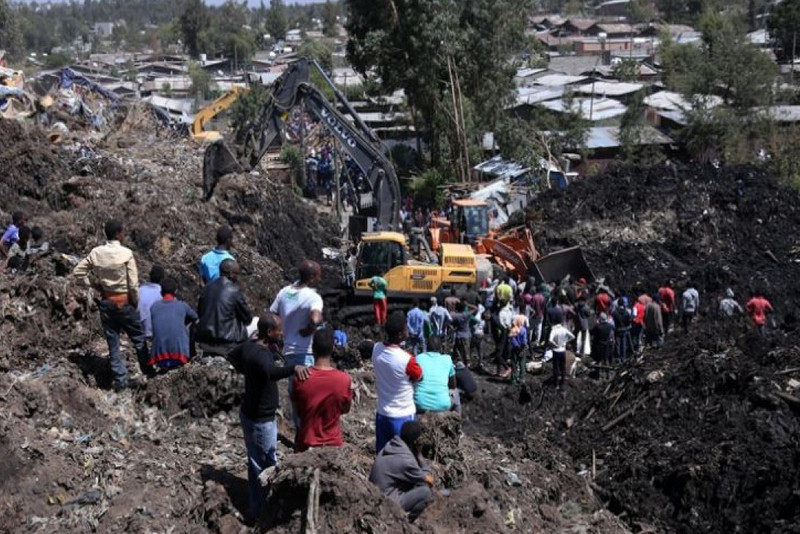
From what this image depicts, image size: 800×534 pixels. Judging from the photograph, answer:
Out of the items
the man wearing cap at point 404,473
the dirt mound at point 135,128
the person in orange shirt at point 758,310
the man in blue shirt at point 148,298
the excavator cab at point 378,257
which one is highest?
the man in blue shirt at point 148,298

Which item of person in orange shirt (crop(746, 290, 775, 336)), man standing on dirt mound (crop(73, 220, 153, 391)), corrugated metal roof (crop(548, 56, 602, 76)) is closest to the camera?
man standing on dirt mound (crop(73, 220, 153, 391))

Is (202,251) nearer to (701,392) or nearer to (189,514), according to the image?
(701,392)

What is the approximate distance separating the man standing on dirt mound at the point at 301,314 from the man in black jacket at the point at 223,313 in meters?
0.87

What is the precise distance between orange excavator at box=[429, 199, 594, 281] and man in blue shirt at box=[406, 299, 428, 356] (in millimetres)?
5796

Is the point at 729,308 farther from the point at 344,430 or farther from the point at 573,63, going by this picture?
the point at 573,63

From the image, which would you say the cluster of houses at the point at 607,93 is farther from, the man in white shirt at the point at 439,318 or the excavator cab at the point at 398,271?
the man in white shirt at the point at 439,318

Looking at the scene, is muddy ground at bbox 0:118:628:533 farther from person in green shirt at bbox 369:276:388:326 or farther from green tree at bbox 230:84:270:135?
green tree at bbox 230:84:270:135

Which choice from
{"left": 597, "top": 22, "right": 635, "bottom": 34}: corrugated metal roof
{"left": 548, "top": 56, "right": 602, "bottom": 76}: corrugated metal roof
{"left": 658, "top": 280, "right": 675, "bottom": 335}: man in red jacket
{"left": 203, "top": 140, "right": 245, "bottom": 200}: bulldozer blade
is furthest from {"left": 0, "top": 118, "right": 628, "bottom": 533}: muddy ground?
{"left": 597, "top": 22, "right": 635, "bottom": 34}: corrugated metal roof

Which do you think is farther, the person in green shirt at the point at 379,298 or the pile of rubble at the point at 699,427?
the person in green shirt at the point at 379,298

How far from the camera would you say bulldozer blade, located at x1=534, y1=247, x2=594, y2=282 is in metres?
21.1

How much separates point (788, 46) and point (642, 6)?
64166 millimetres

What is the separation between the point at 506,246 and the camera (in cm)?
2186

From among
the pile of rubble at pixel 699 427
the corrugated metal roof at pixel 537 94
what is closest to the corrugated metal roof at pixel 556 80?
the corrugated metal roof at pixel 537 94

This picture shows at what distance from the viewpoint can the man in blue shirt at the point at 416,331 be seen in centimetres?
1560
